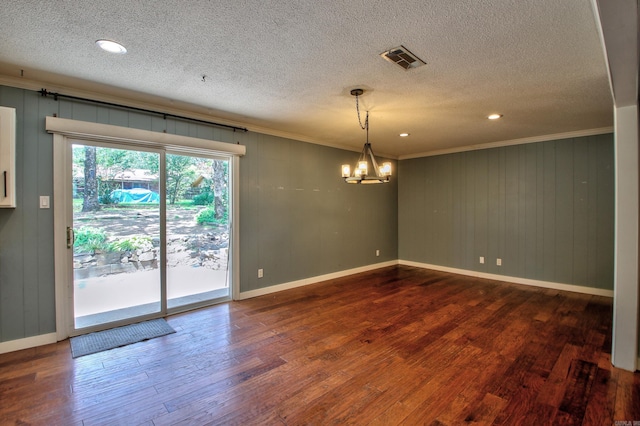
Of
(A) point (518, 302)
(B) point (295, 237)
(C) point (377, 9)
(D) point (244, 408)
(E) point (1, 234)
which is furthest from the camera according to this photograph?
(B) point (295, 237)

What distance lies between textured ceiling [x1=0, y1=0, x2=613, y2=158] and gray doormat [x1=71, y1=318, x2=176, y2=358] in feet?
8.32

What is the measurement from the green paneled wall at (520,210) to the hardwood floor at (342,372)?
1.22 meters

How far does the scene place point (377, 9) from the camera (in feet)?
5.91

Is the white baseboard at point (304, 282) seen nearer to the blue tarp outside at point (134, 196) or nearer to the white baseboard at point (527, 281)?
the white baseboard at point (527, 281)

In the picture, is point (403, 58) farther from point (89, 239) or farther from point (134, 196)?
point (89, 239)

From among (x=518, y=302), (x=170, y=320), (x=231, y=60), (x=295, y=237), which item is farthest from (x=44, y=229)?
(x=518, y=302)

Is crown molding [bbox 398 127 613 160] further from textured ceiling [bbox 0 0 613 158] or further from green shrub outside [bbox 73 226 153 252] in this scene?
green shrub outside [bbox 73 226 153 252]

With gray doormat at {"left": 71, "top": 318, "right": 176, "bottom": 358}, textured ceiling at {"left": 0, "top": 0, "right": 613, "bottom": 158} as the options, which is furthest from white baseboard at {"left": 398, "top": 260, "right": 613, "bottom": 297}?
gray doormat at {"left": 71, "top": 318, "right": 176, "bottom": 358}

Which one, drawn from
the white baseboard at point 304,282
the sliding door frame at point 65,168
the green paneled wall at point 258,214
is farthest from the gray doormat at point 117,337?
the white baseboard at point 304,282

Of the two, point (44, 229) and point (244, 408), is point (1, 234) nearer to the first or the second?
point (44, 229)

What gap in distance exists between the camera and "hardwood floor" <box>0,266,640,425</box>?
1.95 metres

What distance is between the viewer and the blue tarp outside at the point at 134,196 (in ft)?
11.1

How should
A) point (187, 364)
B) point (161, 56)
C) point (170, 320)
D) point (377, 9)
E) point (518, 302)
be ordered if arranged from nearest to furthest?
point (377, 9) → point (161, 56) → point (187, 364) → point (170, 320) → point (518, 302)

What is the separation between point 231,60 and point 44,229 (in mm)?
2499
